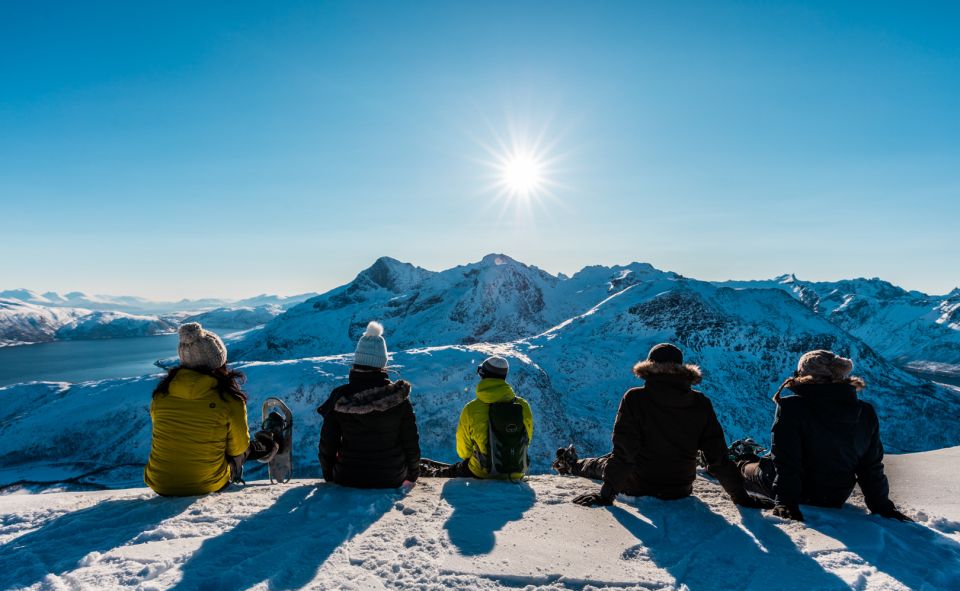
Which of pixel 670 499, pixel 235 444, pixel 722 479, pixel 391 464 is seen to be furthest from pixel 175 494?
pixel 722 479

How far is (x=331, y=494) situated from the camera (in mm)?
6273

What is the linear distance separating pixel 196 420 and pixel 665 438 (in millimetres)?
5744

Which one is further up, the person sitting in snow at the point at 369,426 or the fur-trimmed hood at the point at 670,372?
the fur-trimmed hood at the point at 670,372

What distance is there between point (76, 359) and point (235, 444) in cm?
18803

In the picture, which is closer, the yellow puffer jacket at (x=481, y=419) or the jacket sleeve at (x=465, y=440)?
the yellow puffer jacket at (x=481, y=419)

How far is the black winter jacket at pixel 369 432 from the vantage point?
631 cm

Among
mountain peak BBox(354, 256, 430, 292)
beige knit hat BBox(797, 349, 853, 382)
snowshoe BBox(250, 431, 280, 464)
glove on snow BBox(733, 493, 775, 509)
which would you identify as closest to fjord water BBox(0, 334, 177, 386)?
mountain peak BBox(354, 256, 430, 292)

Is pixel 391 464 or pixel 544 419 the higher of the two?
pixel 391 464

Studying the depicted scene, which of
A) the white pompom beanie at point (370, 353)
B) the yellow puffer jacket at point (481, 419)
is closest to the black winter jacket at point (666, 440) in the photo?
the yellow puffer jacket at point (481, 419)

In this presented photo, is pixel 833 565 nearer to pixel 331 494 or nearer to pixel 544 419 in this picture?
pixel 331 494

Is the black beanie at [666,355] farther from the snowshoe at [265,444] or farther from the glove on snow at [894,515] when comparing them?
the snowshoe at [265,444]

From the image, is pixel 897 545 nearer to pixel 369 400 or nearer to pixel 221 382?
pixel 369 400

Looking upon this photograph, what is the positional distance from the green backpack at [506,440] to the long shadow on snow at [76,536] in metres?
4.13

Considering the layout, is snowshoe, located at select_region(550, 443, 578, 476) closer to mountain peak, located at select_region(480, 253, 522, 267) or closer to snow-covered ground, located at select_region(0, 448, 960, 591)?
snow-covered ground, located at select_region(0, 448, 960, 591)
